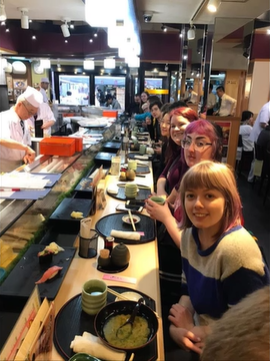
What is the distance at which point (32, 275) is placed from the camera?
1.52 metres

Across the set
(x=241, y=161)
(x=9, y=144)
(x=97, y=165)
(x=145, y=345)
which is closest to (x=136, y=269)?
(x=145, y=345)

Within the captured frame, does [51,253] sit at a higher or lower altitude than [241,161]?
higher

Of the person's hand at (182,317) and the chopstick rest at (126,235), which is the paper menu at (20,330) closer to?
the person's hand at (182,317)

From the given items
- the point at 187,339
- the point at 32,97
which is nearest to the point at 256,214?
the point at 32,97

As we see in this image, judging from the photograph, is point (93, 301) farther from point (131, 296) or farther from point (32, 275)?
point (32, 275)

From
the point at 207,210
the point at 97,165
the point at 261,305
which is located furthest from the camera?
the point at 97,165

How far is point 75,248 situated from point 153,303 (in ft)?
2.01

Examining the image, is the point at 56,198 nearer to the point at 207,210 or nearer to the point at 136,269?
the point at 136,269

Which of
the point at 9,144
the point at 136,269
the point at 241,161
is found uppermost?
the point at 9,144

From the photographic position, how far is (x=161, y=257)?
92.7 inches

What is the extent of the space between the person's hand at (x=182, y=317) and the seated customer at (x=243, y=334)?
88 cm

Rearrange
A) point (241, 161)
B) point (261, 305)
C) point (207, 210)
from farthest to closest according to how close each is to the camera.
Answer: point (241, 161) < point (207, 210) < point (261, 305)

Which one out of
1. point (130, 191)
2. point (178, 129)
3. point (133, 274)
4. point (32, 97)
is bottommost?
point (133, 274)

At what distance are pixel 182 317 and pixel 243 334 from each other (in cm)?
99
